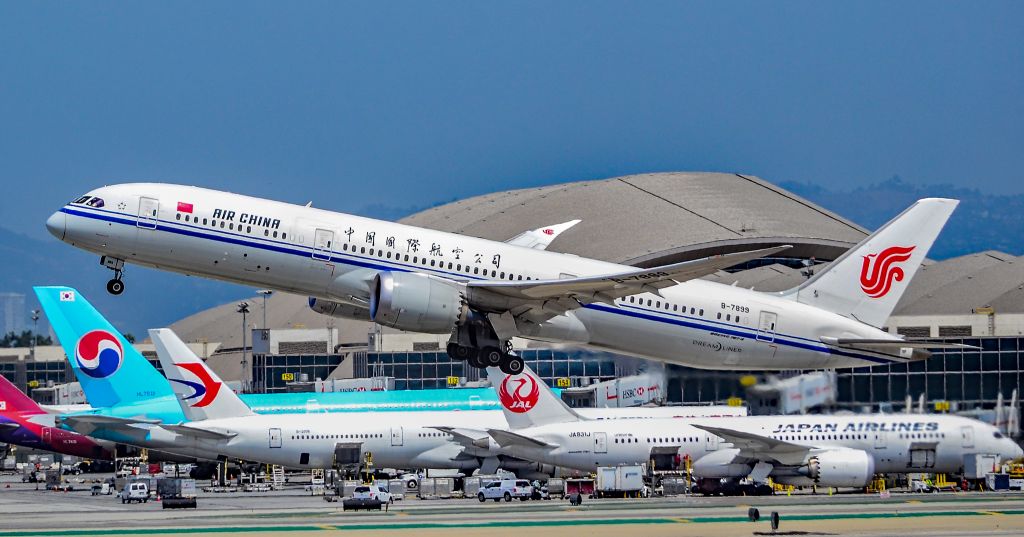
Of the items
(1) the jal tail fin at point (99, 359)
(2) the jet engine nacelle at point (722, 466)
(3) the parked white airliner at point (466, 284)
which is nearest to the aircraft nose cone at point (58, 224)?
(3) the parked white airliner at point (466, 284)

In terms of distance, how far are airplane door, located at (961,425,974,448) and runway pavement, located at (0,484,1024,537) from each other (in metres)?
2.98

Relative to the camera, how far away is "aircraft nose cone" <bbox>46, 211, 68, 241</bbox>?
155ft

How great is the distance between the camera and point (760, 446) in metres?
70.4

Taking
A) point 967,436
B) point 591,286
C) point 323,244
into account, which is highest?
point 323,244

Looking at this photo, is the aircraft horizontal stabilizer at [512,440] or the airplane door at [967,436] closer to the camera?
the airplane door at [967,436]

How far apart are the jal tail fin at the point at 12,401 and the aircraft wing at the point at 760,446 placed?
45893mm

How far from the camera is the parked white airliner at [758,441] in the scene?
70188 mm

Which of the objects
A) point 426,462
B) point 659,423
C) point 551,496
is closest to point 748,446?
point 659,423

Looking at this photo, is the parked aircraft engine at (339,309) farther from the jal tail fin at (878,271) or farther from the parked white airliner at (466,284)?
the jal tail fin at (878,271)

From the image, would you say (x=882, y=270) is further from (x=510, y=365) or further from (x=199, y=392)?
(x=199, y=392)

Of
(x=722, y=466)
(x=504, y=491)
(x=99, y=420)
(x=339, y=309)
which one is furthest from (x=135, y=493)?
(x=722, y=466)

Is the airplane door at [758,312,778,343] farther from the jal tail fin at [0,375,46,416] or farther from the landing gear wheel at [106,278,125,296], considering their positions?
the jal tail fin at [0,375,46,416]

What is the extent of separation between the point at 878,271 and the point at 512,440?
87.7 feet

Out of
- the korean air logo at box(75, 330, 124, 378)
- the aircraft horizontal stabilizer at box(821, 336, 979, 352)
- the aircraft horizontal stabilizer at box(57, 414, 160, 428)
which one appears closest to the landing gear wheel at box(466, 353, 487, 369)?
the aircraft horizontal stabilizer at box(821, 336, 979, 352)
